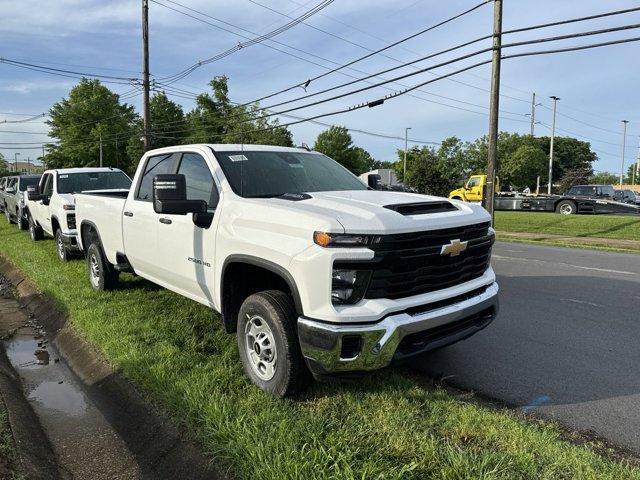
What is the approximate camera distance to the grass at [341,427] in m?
2.66

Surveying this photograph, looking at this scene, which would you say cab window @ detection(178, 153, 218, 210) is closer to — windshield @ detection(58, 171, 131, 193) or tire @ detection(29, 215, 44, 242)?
windshield @ detection(58, 171, 131, 193)

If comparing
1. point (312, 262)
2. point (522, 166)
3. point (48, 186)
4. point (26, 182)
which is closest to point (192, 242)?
point (312, 262)

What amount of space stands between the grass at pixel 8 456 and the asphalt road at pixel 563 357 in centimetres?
301

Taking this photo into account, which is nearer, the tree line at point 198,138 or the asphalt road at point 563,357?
the asphalt road at point 563,357

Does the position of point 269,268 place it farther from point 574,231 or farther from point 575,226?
point 575,226

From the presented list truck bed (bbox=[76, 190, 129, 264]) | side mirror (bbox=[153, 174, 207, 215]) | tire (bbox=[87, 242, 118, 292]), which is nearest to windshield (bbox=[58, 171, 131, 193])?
truck bed (bbox=[76, 190, 129, 264])

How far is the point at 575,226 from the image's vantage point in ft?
63.6

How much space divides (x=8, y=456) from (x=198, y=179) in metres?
2.57

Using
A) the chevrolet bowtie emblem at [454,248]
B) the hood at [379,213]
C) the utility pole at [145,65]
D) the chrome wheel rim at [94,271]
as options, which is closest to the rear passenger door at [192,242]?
the hood at [379,213]

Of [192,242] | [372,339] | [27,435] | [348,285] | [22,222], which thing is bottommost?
[27,435]

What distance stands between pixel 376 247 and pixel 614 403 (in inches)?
88.0

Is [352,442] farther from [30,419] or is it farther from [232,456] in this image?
[30,419]

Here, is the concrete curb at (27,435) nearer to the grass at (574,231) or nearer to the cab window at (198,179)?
the cab window at (198,179)

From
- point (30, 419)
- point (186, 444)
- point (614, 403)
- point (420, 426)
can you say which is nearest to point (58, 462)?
point (30, 419)
